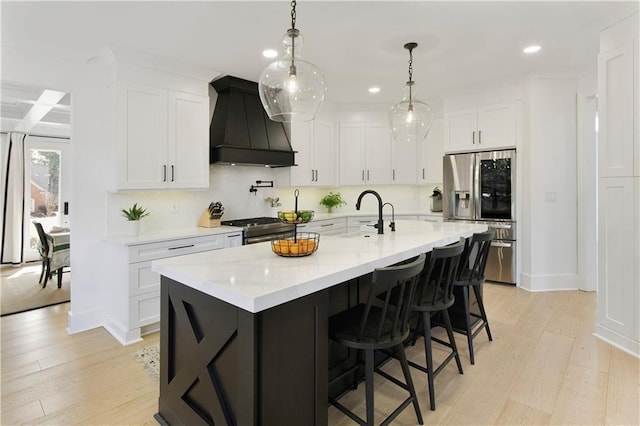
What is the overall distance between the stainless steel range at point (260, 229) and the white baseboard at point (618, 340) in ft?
10.4

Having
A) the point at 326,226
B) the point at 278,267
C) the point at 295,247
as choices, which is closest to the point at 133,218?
the point at 295,247

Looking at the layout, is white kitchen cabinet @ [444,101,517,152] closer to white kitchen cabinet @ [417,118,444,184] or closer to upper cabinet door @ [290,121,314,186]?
white kitchen cabinet @ [417,118,444,184]

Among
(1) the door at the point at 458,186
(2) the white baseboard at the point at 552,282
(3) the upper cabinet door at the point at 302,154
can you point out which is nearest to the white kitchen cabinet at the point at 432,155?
(1) the door at the point at 458,186

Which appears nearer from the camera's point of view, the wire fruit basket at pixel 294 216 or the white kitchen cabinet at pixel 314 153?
the wire fruit basket at pixel 294 216

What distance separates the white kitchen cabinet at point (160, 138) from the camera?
3.35 meters

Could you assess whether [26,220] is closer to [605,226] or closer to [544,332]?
[544,332]

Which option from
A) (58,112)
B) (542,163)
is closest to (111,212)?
(58,112)

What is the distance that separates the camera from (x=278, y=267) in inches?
71.1

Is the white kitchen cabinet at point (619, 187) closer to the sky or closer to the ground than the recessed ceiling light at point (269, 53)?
closer to the ground

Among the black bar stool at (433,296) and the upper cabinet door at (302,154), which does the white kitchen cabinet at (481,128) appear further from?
the black bar stool at (433,296)

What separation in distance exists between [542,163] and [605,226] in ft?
5.10

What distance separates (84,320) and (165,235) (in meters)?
1.11

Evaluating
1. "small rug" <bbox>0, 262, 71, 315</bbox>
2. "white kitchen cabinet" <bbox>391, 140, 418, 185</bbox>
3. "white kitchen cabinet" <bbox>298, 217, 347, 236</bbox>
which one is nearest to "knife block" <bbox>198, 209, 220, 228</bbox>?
"white kitchen cabinet" <bbox>298, 217, 347, 236</bbox>

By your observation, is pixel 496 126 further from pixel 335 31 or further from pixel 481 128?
pixel 335 31
